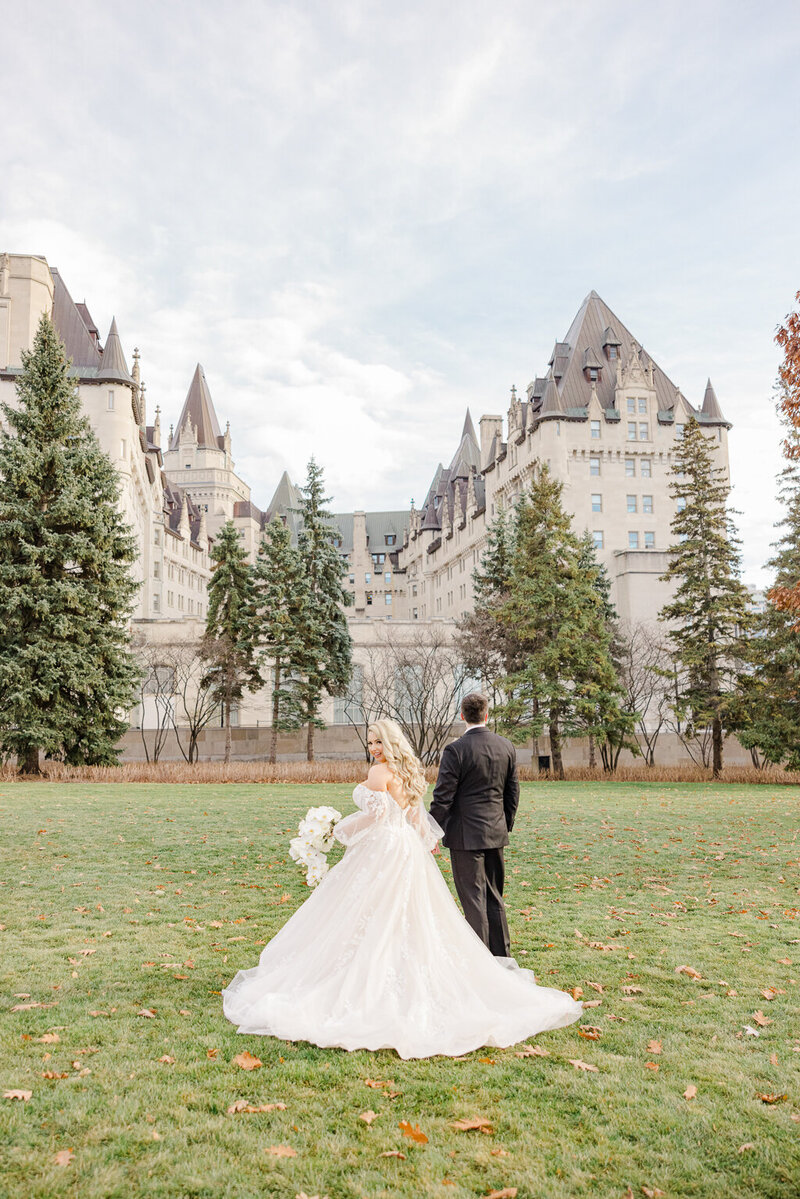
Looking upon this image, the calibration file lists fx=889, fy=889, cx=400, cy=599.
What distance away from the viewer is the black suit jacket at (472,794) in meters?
6.98

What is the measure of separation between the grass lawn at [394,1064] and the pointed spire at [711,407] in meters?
58.2

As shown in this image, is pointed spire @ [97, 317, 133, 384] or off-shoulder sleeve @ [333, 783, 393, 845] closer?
off-shoulder sleeve @ [333, 783, 393, 845]

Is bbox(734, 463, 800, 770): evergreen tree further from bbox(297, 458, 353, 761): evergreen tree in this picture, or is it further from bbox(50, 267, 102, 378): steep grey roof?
bbox(50, 267, 102, 378): steep grey roof

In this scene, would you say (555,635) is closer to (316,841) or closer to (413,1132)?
(316,841)

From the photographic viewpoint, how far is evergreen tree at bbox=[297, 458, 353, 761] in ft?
134

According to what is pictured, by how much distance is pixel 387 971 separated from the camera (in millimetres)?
5789


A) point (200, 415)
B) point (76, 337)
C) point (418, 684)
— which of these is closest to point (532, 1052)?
point (418, 684)

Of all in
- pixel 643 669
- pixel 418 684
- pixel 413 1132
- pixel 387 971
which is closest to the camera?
pixel 413 1132

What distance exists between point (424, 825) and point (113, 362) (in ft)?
177

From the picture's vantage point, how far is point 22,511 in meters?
28.6

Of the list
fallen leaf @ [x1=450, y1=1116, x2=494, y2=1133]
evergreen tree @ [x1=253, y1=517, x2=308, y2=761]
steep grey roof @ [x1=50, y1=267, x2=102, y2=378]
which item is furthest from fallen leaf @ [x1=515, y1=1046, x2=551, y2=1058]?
steep grey roof @ [x1=50, y1=267, x2=102, y2=378]

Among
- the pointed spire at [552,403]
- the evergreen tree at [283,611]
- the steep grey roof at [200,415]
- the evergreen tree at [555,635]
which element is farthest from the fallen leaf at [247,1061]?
the steep grey roof at [200,415]

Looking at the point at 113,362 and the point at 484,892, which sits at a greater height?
the point at 113,362

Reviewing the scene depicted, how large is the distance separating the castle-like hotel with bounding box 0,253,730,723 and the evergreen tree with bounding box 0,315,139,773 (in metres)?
7.06
